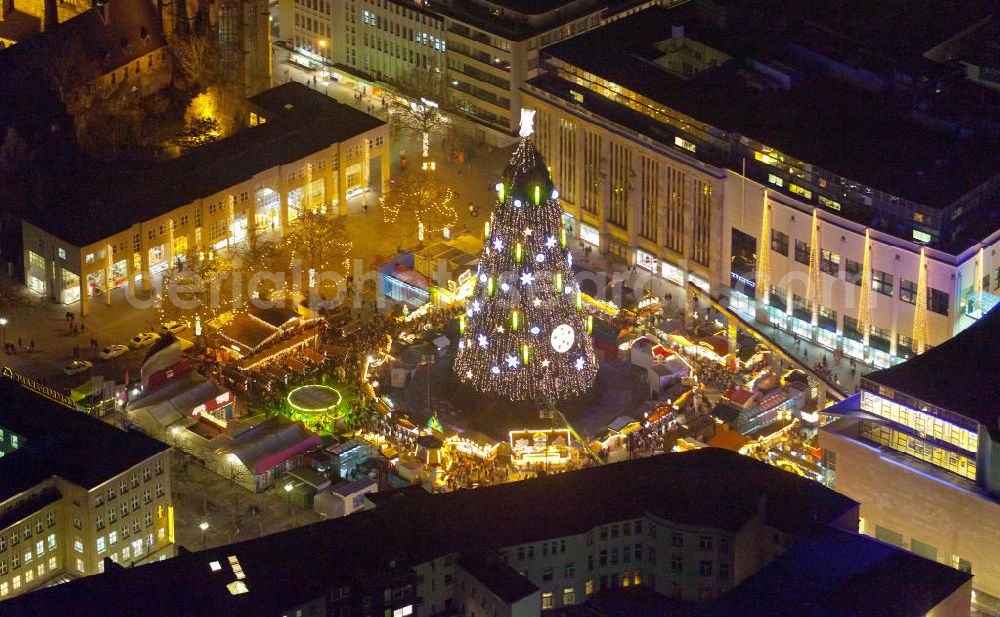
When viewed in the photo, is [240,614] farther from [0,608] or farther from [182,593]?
[0,608]

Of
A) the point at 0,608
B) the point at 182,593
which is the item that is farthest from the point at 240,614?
the point at 0,608

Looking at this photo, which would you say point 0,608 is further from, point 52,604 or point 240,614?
point 240,614

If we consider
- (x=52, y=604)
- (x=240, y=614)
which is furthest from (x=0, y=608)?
(x=240, y=614)
